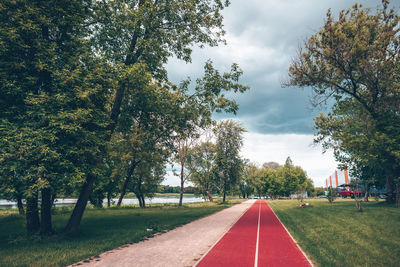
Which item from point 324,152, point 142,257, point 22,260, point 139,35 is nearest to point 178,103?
point 139,35

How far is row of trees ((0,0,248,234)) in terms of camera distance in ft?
28.0

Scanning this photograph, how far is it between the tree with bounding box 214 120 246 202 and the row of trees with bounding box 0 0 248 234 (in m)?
26.2

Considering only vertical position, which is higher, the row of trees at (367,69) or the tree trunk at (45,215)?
the row of trees at (367,69)

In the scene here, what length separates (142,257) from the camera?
760 centimetres

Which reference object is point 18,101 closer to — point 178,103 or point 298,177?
point 178,103

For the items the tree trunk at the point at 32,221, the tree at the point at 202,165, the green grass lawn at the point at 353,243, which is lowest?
the green grass lawn at the point at 353,243

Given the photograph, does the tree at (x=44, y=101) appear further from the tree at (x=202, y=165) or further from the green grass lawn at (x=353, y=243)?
the tree at (x=202, y=165)

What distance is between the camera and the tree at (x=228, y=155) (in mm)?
40781

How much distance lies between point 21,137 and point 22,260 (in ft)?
13.5

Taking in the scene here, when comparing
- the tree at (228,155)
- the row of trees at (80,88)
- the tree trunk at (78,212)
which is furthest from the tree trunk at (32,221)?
the tree at (228,155)

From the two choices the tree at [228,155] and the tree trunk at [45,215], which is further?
the tree at [228,155]

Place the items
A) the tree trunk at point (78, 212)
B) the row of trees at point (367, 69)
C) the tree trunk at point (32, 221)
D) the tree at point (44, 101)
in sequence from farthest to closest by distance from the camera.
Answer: the row of trees at point (367, 69) → the tree trunk at point (78, 212) → the tree trunk at point (32, 221) → the tree at point (44, 101)

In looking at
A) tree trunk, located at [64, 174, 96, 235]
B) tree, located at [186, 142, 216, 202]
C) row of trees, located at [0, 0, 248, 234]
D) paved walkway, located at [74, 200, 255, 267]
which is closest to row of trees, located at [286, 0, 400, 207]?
row of trees, located at [0, 0, 248, 234]

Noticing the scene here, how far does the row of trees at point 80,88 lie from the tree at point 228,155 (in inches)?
1031
